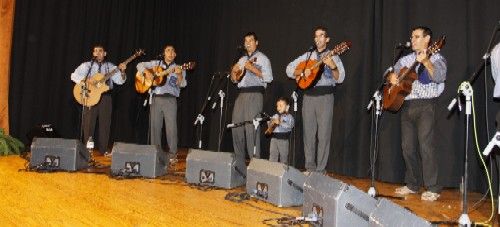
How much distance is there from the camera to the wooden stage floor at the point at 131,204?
3.42m

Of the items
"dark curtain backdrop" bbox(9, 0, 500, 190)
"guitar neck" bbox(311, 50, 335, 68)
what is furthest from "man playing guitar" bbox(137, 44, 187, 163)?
"guitar neck" bbox(311, 50, 335, 68)

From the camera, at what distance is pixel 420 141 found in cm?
482

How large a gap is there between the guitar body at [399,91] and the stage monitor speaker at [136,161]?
2561mm

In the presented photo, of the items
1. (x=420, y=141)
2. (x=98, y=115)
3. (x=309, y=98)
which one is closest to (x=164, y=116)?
(x=98, y=115)

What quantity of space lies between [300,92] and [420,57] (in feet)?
9.14

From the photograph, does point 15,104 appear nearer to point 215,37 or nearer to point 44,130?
point 44,130

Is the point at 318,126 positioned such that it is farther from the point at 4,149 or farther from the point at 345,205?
the point at 4,149

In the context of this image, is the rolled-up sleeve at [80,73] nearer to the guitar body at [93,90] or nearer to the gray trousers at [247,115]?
the guitar body at [93,90]

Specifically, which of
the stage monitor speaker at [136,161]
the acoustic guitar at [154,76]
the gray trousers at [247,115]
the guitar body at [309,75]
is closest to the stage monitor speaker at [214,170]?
the stage monitor speaker at [136,161]

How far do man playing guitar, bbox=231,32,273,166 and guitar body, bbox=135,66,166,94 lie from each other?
115 centimetres

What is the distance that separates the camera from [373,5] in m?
6.29

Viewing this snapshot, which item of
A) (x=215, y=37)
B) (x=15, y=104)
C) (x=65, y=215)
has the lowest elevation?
(x=65, y=215)

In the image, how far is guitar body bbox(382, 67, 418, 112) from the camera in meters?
4.71

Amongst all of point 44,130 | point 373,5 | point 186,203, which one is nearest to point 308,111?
point 373,5
